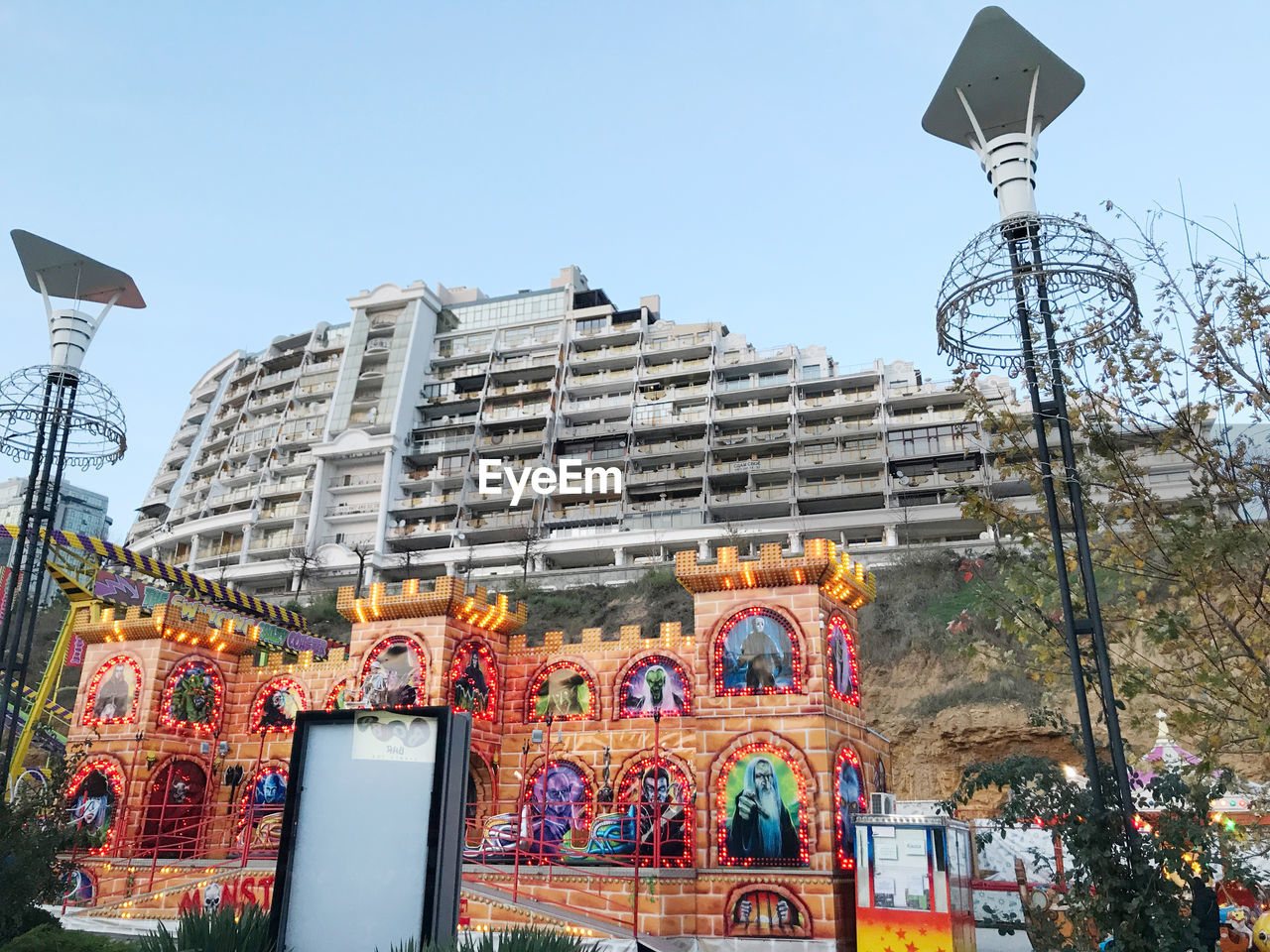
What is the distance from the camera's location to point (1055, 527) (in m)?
10.8

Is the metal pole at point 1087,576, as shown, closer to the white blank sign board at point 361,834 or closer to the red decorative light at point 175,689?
the white blank sign board at point 361,834

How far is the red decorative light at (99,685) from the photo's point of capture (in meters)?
27.0

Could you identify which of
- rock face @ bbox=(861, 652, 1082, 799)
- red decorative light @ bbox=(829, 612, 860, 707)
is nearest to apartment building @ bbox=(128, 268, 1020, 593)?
rock face @ bbox=(861, 652, 1082, 799)

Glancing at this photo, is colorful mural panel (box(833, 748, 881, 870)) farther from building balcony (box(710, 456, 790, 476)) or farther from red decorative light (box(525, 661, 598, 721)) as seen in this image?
building balcony (box(710, 456, 790, 476))

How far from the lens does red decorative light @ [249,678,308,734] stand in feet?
89.3

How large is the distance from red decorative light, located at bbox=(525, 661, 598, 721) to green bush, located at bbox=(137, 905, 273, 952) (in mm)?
14085

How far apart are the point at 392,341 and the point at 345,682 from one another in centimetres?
5331

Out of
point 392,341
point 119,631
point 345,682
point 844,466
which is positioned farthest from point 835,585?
point 392,341

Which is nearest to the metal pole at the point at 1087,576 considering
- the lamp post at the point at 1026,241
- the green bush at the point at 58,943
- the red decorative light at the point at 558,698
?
the lamp post at the point at 1026,241

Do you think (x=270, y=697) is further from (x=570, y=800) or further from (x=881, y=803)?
(x=881, y=803)

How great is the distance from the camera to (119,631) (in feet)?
91.3

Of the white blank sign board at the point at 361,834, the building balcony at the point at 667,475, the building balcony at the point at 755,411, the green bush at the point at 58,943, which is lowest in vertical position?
the green bush at the point at 58,943

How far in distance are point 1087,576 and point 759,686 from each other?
11.2 meters

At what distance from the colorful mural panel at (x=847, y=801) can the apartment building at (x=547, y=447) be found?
3302 cm
